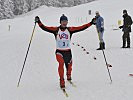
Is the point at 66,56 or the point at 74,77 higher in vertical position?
the point at 66,56

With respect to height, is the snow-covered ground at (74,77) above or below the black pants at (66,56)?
below

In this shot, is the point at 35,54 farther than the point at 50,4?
No

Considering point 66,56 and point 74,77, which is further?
point 74,77

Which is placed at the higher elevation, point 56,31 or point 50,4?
point 50,4

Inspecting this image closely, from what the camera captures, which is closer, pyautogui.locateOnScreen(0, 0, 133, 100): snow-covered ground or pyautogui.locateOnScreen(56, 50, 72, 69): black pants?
pyautogui.locateOnScreen(0, 0, 133, 100): snow-covered ground

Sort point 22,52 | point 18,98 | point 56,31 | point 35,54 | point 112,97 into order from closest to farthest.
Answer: point 112,97 < point 18,98 < point 56,31 < point 35,54 < point 22,52

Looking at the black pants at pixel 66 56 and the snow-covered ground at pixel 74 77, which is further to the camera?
the black pants at pixel 66 56

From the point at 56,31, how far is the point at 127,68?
3366mm

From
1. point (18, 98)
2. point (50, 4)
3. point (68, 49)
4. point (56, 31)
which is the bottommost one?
point (18, 98)

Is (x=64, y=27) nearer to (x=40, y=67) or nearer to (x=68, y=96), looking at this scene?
(x=68, y=96)

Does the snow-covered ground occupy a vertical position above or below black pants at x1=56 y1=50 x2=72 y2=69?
below

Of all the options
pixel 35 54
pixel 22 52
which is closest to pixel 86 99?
pixel 35 54

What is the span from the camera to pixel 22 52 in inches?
643

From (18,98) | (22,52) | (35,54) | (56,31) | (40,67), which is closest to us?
(18,98)
